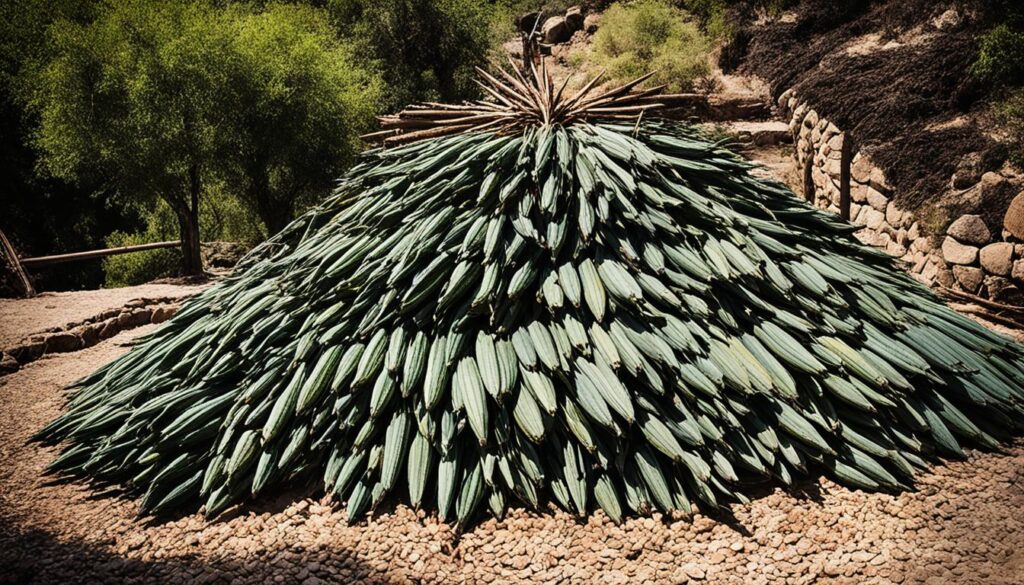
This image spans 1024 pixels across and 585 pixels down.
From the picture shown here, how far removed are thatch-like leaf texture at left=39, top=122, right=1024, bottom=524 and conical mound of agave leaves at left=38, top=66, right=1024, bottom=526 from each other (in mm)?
11

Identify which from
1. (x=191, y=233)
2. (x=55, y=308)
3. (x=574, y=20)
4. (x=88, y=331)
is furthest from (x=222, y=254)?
(x=574, y=20)

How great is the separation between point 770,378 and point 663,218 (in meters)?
0.92

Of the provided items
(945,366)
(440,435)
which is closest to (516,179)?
(440,435)

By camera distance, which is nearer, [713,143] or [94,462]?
[94,462]

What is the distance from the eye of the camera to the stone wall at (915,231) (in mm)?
4961

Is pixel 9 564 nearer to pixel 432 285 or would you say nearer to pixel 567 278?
pixel 432 285

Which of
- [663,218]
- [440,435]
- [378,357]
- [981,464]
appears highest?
[663,218]

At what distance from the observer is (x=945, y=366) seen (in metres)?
2.76

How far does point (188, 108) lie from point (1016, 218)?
37.3 feet

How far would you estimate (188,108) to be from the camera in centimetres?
1017

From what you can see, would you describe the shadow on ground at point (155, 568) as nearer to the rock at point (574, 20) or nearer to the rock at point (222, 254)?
the rock at point (222, 254)

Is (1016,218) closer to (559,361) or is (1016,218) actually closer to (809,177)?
(809,177)

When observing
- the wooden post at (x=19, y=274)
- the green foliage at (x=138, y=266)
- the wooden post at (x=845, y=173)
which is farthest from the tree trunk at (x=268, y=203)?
the wooden post at (x=845, y=173)

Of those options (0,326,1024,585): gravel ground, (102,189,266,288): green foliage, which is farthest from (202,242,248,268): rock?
(0,326,1024,585): gravel ground
